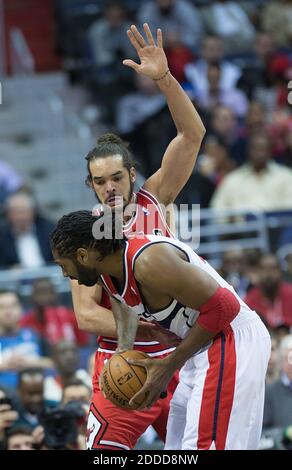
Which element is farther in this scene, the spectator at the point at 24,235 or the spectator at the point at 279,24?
the spectator at the point at 279,24

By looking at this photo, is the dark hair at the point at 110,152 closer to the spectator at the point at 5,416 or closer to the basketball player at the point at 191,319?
the basketball player at the point at 191,319

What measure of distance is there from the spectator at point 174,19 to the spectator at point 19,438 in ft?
26.9

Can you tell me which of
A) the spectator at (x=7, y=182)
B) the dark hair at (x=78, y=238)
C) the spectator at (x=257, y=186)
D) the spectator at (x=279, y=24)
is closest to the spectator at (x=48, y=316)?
the spectator at (x=7, y=182)

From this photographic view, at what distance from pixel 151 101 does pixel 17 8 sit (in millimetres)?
4023

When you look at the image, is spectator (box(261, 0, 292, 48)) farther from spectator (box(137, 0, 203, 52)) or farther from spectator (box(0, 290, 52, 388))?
spectator (box(0, 290, 52, 388))

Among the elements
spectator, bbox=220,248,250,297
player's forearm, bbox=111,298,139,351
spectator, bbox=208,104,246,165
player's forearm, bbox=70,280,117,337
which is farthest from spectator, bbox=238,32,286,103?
player's forearm, bbox=111,298,139,351

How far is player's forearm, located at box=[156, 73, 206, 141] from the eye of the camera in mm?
6996

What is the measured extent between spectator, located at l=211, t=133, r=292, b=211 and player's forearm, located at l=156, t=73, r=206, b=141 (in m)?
5.77

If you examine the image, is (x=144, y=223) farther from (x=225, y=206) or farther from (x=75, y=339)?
(x=225, y=206)

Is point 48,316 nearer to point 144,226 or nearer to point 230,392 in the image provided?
point 144,226

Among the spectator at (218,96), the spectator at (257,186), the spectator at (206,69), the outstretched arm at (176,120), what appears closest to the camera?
the outstretched arm at (176,120)

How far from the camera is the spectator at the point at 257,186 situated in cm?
1283

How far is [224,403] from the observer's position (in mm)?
6148
